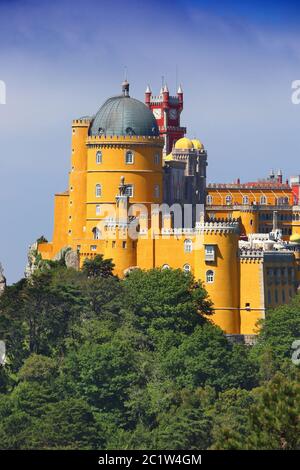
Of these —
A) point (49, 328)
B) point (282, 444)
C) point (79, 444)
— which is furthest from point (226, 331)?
point (282, 444)

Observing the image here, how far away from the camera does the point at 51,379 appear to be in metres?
117

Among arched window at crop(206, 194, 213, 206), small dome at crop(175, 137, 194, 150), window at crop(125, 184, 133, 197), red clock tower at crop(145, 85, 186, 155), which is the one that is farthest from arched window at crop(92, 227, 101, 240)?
red clock tower at crop(145, 85, 186, 155)

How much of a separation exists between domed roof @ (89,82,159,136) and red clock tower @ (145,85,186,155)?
75.5 feet

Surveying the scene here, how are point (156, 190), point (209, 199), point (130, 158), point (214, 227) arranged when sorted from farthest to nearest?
point (209, 199), point (156, 190), point (130, 158), point (214, 227)

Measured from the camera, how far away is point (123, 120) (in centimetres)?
13212

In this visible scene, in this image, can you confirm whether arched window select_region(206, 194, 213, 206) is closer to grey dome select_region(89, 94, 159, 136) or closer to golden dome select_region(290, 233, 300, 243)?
golden dome select_region(290, 233, 300, 243)

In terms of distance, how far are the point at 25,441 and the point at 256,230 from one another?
4506 centimetres

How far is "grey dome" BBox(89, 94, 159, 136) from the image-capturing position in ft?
432

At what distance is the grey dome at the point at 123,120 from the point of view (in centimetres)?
13175

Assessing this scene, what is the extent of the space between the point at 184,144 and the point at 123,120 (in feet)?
48.4

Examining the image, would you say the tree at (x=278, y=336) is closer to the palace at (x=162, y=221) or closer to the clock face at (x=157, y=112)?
the palace at (x=162, y=221)

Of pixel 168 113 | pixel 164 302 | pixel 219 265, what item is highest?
pixel 168 113

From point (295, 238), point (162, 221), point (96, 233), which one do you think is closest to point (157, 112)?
point (295, 238)

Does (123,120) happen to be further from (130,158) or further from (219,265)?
(219,265)
